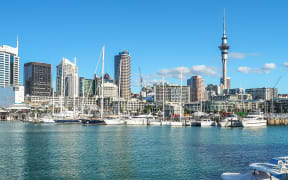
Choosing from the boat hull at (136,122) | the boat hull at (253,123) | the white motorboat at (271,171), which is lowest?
the boat hull at (136,122)

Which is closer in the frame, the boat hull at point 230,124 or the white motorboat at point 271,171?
the white motorboat at point 271,171

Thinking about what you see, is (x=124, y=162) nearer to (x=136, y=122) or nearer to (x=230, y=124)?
(x=230, y=124)

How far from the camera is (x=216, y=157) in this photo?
53406mm

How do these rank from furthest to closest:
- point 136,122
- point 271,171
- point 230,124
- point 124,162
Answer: point 136,122 < point 230,124 < point 124,162 < point 271,171

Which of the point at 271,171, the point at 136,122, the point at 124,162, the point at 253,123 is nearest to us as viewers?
the point at 271,171

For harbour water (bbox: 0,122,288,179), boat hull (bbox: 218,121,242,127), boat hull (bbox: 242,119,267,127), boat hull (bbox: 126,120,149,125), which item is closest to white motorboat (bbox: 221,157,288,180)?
harbour water (bbox: 0,122,288,179)

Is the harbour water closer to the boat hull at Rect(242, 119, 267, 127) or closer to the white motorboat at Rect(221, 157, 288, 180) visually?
the white motorboat at Rect(221, 157, 288, 180)

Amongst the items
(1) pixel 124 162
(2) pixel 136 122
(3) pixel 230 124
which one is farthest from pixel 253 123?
(1) pixel 124 162

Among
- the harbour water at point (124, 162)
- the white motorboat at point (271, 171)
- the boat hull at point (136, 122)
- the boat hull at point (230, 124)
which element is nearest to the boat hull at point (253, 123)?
the boat hull at point (230, 124)

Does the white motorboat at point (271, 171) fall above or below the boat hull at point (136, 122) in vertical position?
above

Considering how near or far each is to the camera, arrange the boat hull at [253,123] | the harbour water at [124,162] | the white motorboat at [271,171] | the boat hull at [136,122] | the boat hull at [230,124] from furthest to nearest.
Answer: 1. the boat hull at [136,122]
2. the boat hull at [230,124]
3. the boat hull at [253,123]
4. the harbour water at [124,162]
5. the white motorboat at [271,171]

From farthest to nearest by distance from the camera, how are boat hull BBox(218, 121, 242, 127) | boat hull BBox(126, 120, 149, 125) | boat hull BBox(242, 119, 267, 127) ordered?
boat hull BBox(126, 120, 149, 125)
boat hull BBox(218, 121, 242, 127)
boat hull BBox(242, 119, 267, 127)

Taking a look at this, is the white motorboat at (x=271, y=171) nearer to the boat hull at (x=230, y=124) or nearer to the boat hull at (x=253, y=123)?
the boat hull at (x=253, y=123)

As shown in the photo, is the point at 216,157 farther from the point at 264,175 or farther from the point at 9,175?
the point at 9,175
